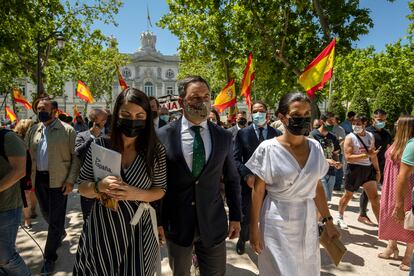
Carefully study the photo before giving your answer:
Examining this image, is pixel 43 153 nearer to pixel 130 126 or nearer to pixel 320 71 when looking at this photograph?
pixel 130 126

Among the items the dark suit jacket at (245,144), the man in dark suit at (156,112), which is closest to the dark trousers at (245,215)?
the dark suit jacket at (245,144)

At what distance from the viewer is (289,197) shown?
2.44 meters

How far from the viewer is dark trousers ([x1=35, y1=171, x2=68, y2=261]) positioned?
154 inches

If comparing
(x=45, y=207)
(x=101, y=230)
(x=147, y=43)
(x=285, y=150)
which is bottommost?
(x=45, y=207)

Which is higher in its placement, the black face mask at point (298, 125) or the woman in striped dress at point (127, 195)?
the black face mask at point (298, 125)

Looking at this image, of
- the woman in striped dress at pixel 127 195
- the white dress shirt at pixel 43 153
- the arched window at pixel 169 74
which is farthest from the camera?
the arched window at pixel 169 74

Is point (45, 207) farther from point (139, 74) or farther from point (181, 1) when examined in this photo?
point (139, 74)

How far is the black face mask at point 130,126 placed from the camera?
219 centimetres

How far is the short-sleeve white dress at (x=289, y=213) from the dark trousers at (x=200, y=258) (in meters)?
0.38

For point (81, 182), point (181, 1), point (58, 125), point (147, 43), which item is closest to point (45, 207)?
point (58, 125)

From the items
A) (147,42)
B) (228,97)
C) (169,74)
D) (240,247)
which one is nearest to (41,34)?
(228,97)

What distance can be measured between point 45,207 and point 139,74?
249ft

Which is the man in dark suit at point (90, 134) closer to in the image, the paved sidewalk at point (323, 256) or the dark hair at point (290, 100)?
the paved sidewalk at point (323, 256)

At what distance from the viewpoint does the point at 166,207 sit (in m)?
2.59
